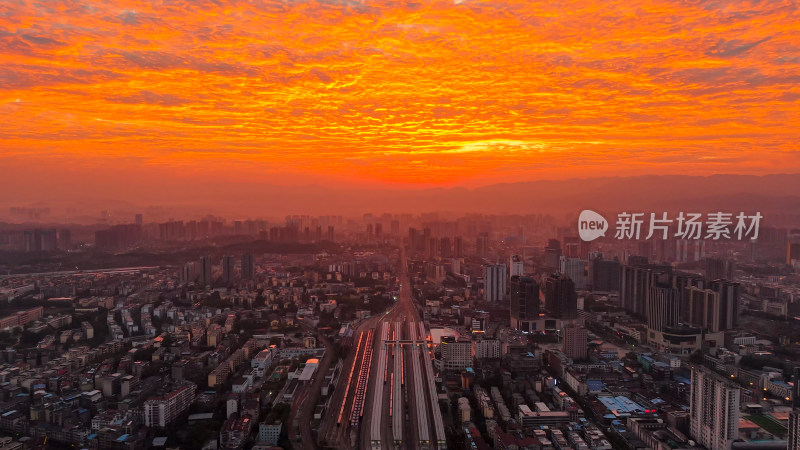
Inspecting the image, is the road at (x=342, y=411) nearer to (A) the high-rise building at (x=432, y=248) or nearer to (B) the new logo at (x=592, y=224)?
(B) the new logo at (x=592, y=224)

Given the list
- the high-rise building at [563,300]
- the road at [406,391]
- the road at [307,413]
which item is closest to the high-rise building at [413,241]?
the road at [406,391]

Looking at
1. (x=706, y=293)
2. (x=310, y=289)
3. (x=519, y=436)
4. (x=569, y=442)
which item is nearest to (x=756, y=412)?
(x=569, y=442)

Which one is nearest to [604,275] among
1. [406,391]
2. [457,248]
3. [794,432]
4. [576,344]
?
[576,344]

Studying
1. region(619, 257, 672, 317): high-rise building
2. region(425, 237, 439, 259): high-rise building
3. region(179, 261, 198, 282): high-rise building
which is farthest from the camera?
region(425, 237, 439, 259): high-rise building

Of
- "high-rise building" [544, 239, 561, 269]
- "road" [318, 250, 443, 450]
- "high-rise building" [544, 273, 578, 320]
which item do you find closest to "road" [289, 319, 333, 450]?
"road" [318, 250, 443, 450]

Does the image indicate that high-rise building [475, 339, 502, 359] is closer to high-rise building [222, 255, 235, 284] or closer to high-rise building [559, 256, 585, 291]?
high-rise building [559, 256, 585, 291]

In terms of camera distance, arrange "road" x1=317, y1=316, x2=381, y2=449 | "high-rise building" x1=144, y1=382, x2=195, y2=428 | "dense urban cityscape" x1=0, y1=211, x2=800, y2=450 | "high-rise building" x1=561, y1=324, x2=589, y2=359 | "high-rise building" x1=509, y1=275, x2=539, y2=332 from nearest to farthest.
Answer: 1. "road" x1=317, y1=316, x2=381, y2=449
2. "dense urban cityscape" x1=0, y1=211, x2=800, y2=450
3. "high-rise building" x1=144, y1=382, x2=195, y2=428
4. "high-rise building" x1=561, y1=324, x2=589, y2=359
5. "high-rise building" x1=509, y1=275, x2=539, y2=332

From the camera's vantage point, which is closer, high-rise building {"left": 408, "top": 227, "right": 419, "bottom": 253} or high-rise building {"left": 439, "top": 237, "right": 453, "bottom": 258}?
A: high-rise building {"left": 439, "top": 237, "right": 453, "bottom": 258}

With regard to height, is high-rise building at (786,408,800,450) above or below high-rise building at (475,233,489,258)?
below
